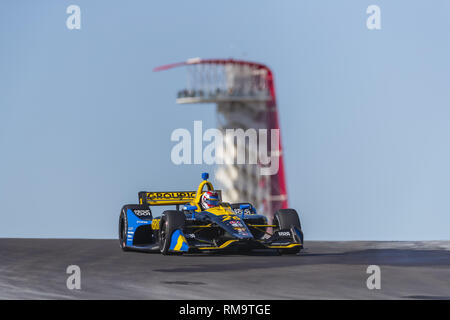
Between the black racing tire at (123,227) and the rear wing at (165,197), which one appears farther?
the rear wing at (165,197)

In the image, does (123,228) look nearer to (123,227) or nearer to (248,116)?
(123,227)

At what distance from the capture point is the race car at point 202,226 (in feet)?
74.4

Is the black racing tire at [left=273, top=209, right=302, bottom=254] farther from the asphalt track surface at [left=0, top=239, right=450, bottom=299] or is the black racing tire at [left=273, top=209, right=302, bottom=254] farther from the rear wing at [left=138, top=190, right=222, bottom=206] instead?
the rear wing at [left=138, top=190, right=222, bottom=206]

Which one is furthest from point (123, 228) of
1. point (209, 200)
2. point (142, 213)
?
point (209, 200)

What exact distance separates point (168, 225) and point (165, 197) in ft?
14.2

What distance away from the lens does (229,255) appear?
76.1ft

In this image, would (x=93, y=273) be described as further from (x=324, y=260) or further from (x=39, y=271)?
(x=324, y=260)

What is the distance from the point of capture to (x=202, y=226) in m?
23.2

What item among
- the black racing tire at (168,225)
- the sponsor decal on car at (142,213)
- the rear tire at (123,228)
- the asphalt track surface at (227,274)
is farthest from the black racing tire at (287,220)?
the rear tire at (123,228)

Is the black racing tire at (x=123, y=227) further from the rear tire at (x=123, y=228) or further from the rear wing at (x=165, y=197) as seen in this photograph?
the rear wing at (x=165, y=197)

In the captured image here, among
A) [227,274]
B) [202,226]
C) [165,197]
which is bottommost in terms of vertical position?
[227,274]
